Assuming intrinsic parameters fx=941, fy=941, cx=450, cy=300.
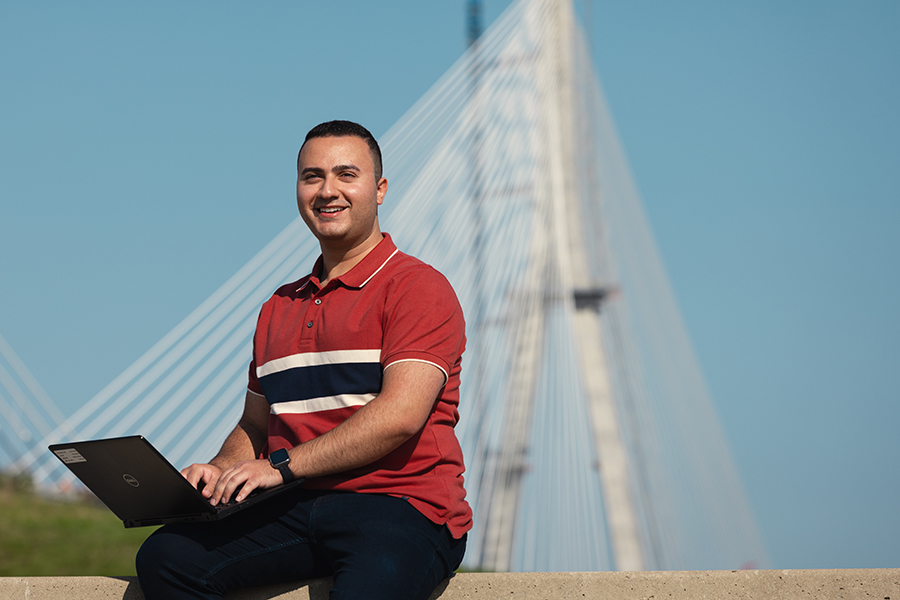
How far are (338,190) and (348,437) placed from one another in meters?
0.55

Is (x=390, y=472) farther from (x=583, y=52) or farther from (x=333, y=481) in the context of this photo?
(x=583, y=52)

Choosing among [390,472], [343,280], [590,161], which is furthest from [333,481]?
[590,161]

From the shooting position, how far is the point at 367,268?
1922mm

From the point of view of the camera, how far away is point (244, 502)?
1.67 m

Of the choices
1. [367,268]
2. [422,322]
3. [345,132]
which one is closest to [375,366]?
[422,322]

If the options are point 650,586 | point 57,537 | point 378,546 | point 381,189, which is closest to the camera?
point 378,546

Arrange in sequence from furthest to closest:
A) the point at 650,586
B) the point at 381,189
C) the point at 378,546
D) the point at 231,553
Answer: the point at 381,189
the point at 650,586
the point at 231,553
the point at 378,546

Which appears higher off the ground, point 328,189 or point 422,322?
point 328,189

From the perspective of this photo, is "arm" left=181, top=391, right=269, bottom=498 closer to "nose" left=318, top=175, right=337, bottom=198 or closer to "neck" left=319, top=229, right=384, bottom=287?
"neck" left=319, top=229, right=384, bottom=287

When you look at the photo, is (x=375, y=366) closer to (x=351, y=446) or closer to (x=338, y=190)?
(x=351, y=446)

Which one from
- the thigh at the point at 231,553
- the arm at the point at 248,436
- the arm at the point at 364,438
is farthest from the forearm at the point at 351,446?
the arm at the point at 248,436

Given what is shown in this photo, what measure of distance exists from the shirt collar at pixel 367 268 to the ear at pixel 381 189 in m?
0.08

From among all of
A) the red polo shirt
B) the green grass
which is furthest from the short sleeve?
the green grass

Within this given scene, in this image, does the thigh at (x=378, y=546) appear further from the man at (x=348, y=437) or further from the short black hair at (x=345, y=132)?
the short black hair at (x=345, y=132)
